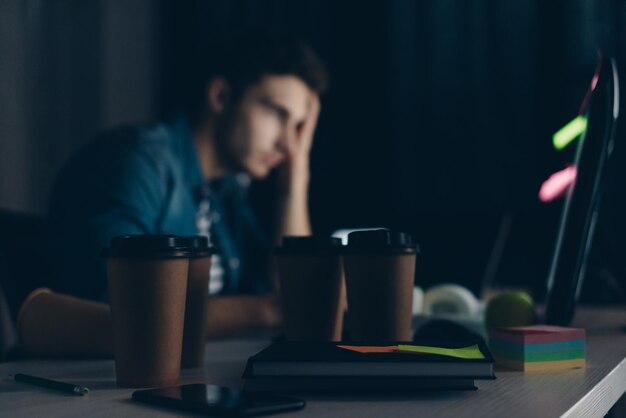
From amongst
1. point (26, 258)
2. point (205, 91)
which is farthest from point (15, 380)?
point (205, 91)

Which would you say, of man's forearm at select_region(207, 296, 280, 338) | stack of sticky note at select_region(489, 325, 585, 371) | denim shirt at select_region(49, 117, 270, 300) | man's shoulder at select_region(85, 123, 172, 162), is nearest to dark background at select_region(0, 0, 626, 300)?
denim shirt at select_region(49, 117, 270, 300)

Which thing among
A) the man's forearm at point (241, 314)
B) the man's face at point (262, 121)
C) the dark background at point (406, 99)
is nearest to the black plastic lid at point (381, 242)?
the man's forearm at point (241, 314)

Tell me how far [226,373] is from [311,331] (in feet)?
0.40

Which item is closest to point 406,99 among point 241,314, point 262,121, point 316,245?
point 262,121

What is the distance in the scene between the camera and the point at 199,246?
0.70 meters

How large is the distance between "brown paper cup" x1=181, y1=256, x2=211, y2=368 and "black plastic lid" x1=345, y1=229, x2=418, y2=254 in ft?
0.50

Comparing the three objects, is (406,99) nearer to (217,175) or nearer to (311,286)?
(217,175)

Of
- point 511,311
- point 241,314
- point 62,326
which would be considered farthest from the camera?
point 241,314

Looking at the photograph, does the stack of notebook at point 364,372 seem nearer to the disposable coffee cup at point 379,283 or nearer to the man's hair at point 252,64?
the disposable coffee cup at point 379,283

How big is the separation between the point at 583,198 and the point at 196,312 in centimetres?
53

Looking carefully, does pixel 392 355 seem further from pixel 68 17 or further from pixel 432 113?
pixel 68 17

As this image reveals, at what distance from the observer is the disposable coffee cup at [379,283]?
710 millimetres

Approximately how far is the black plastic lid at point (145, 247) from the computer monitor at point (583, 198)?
541 mm

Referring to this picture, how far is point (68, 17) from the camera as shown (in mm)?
3105
